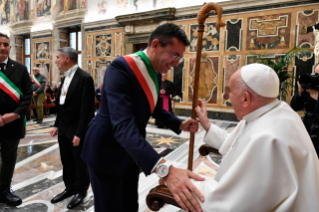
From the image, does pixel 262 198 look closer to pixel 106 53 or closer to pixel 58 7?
pixel 106 53

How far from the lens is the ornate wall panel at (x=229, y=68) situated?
305 inches

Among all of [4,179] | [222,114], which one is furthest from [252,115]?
[222,114]

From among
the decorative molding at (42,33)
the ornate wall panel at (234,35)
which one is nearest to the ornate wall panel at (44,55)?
the decorative molding at (42,33)

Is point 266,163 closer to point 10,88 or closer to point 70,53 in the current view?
point 70,53

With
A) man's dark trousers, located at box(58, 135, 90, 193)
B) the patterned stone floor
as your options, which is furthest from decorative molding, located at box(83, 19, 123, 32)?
man's dark trousers, located at box(58, 135, 90, 193)

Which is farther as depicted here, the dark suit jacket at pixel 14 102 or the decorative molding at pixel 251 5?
the decorative molding at pixel 251 5

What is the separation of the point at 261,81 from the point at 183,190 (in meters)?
0.66

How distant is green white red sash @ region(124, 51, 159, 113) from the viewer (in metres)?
1.37

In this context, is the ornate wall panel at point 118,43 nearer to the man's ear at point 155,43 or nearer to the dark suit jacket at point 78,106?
the dark suit jacket at point 78,106

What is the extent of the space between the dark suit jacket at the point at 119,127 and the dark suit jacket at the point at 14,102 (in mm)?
1443

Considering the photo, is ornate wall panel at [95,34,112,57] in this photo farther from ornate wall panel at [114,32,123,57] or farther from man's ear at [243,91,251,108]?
man's ear at [243,91,251,108]

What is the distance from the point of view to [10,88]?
8.04ft

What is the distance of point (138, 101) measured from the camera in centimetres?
139

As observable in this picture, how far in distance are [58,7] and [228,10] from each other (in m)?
9.02
